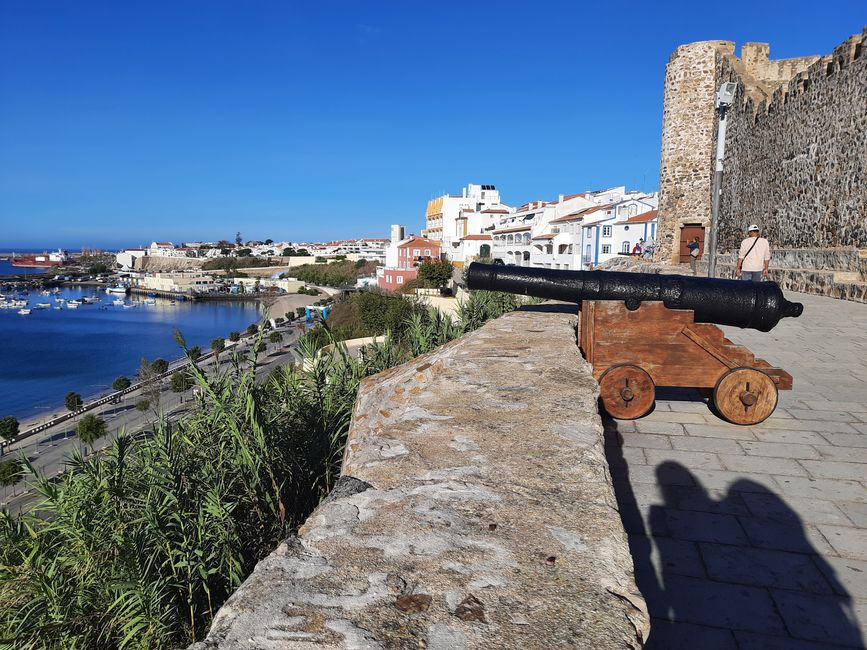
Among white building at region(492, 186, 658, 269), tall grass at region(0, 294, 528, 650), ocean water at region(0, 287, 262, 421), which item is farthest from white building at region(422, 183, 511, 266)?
tall grass at region(0, 294, 528, 650)

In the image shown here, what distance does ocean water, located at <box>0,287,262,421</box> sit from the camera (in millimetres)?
37250

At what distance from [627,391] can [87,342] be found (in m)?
63.4

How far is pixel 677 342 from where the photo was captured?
364 centimetres

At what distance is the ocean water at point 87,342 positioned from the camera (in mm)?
37250

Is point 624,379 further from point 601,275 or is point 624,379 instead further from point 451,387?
point 451,387

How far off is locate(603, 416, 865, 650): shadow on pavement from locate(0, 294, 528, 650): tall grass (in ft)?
4.75

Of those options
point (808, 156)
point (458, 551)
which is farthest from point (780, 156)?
point (458, 551)

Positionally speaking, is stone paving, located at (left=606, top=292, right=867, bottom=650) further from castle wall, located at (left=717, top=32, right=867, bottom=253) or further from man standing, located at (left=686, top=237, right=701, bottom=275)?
man standing, located at (left=686, top=237, right=701, bottom=275)

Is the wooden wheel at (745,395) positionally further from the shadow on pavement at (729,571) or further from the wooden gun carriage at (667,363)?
the shadow on pavement at (729,571)

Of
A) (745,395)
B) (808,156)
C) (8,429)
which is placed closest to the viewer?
(745,395)

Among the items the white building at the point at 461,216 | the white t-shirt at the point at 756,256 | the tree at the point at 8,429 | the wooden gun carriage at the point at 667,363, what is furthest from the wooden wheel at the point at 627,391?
the white building at the point at 461,216

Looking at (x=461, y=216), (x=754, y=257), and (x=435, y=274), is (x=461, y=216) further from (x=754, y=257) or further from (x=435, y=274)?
(x=754, y=257)

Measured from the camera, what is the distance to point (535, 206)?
202 ft

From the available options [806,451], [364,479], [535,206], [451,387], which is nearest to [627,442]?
[806,451]
